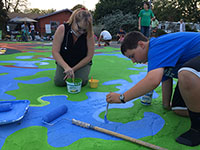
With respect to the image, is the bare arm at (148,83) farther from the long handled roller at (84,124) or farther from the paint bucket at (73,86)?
the paint bucket at (73,86)

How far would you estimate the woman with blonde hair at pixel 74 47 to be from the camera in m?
2.71

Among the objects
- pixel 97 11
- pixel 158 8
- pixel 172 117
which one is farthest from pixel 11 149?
pixel 158 8

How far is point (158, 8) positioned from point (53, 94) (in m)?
31.6

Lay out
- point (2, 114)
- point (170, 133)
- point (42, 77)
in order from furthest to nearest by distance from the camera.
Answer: point (42, 77) < point (2, 114) < point (170, 133)

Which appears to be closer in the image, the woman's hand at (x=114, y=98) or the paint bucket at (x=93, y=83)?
the woman's hand at (x=114, y=98)

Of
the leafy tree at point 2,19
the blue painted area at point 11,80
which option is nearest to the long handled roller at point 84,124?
the blue painted area at point 11,80

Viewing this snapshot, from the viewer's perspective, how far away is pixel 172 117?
2.03 metres

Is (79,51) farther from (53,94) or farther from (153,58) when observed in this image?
(153,58)

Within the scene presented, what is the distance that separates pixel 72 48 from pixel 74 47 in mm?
42

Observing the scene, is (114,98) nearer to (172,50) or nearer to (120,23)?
(172,50)

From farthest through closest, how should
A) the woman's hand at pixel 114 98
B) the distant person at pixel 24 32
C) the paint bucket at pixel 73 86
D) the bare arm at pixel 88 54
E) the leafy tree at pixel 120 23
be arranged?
1. the leafy tree at pixel 120 23
2. the distant person at pixel 24 32
3. the bare arm at pixel 88 54
4. the paint bucket at pixel 73 86
5. the woman's hand at pixel 114 98

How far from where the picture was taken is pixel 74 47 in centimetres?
299

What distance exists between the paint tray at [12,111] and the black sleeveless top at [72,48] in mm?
1197

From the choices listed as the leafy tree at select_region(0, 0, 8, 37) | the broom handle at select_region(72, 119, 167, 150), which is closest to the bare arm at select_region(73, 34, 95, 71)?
the broom handle at select_region(72, 119, 167, 150)
